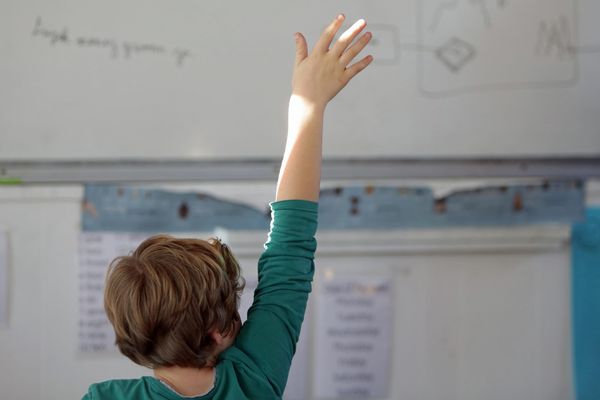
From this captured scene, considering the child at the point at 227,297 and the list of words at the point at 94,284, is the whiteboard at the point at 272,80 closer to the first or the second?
the list of words at the point at 94,284

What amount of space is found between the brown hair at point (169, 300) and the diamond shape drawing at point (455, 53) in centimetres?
126

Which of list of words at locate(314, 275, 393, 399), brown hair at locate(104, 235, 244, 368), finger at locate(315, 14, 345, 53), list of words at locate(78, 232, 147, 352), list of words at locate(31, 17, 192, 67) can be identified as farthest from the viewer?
list of words at locate(314, 275, 393, 399)

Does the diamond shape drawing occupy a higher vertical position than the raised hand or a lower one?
higher

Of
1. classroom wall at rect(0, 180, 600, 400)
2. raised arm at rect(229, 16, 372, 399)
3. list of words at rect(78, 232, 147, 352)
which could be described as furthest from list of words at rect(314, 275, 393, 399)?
raised arm at rect(229, 16, 372, 399)

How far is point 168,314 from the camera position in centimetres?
98

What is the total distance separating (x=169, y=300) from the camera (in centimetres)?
97

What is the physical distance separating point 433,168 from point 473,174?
4.4 inches

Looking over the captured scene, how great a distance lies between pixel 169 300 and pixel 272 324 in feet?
0.48

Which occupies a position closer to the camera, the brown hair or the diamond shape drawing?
the brown hair

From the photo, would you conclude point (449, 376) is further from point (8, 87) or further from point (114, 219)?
point (8, 87)

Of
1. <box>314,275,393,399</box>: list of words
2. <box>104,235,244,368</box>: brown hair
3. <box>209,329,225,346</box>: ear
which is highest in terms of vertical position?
<box>104,235,244,368</box>: brown hair

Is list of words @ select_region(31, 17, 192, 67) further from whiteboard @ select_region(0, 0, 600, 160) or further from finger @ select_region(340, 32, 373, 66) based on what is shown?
finger @ select_region(340, 32, 373, 66)

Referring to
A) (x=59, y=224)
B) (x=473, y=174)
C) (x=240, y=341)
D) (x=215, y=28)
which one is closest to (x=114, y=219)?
(x=59, y=224)

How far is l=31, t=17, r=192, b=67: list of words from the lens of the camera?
6.56ft
